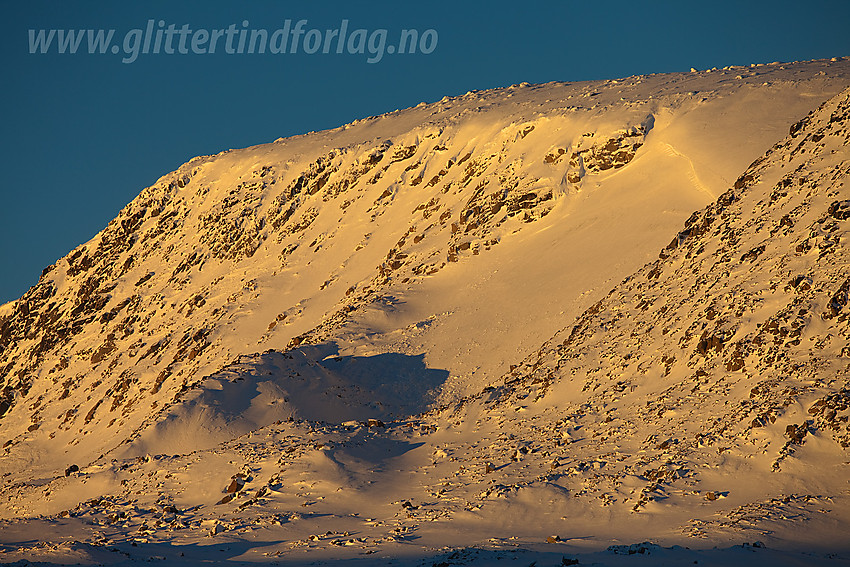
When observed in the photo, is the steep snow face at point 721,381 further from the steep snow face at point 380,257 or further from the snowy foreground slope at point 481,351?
the steep snow face at point 380,257

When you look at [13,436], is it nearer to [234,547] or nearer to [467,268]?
[467,268]

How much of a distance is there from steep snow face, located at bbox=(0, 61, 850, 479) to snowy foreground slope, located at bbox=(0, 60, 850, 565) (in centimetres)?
23

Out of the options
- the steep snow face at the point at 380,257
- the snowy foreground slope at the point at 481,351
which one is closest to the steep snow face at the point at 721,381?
the snowy foreground slope at the point at 481,351

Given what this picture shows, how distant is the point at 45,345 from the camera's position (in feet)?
261

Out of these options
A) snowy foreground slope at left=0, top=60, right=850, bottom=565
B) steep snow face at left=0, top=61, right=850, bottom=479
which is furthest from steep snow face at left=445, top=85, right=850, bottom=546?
steep snow face at left=0, top=61, right=850, bottom=479

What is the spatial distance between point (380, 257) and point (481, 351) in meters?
17.4

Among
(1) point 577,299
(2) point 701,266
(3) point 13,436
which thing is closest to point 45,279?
(3) point 13,436

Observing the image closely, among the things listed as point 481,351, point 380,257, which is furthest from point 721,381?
point 380,257

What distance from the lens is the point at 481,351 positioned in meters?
45.7

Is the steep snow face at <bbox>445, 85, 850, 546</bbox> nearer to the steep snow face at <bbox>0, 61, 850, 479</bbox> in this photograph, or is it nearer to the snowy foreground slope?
the snowy foreground slope

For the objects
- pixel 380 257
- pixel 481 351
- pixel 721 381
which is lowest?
pixel 721 381

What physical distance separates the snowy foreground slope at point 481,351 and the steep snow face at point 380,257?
9.0 inches

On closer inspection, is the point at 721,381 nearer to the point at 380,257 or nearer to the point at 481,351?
the point at 481,351

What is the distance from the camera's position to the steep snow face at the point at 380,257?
45688 millimetres
